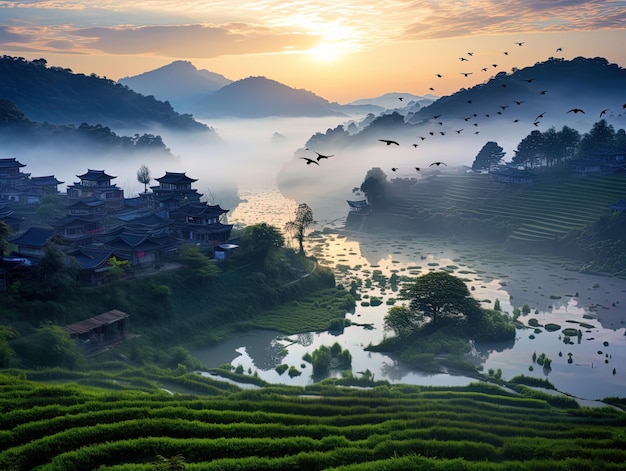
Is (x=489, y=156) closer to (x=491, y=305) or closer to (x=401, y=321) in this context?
(x=491, y=305)

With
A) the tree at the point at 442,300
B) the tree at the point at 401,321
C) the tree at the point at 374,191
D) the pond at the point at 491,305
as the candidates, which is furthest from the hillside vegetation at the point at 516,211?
the tree at the point at 401,321

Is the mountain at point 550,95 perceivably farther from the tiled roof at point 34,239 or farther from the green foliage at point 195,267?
the tiled roof at point 34,239

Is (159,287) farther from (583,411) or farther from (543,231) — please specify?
(543,231)

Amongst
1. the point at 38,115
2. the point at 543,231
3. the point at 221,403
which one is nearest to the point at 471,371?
the point at 221,403

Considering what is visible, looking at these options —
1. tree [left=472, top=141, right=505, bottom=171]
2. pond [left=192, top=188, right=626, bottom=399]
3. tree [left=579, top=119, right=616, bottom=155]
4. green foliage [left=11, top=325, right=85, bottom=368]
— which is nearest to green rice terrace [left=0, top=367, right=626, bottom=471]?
green foliage [left=11, top=325, right=85, bottom=368]

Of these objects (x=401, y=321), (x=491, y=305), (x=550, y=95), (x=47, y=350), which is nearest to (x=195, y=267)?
(x=47, y=350)

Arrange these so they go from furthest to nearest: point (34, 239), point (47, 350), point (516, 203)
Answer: point (516, 203) → point (34, 239) → point (47, 350)

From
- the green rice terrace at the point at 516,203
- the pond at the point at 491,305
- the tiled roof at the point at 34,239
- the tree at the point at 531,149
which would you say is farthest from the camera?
the tree at the point at 531,149
